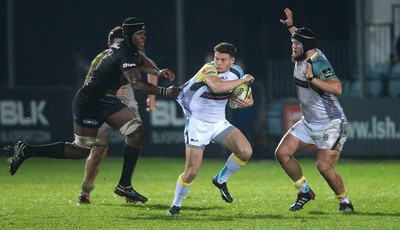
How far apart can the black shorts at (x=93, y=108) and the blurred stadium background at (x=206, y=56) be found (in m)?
8.69

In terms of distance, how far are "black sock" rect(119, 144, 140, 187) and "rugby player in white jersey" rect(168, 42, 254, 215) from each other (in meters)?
1.11

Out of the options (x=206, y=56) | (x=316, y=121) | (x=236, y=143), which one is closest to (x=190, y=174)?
(x=236, y=143)

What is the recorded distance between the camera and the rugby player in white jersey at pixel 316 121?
1484cm

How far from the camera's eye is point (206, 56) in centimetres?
2964

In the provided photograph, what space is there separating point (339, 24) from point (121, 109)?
48.8 feet

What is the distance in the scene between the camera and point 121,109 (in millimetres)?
15898

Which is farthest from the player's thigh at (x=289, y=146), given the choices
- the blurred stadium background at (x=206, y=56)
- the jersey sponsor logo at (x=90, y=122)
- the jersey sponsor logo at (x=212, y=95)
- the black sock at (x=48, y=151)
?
the blurred stadium background at (x=206, y=56)

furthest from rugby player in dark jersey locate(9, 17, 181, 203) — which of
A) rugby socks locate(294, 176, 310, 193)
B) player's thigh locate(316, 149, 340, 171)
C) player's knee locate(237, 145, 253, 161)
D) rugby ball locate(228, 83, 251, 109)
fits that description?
player's thigh locate(316, 149, 340, 171)

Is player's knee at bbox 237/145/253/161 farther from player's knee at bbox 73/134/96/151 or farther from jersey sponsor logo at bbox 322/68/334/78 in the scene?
player's knee at bbox 73/134/96/151

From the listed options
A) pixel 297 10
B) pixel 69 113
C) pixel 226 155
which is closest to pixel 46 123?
pixel 69 113

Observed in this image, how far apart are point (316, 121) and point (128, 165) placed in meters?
2.48

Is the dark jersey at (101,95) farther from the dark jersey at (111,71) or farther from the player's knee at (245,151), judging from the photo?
the player's knee at (245,151)

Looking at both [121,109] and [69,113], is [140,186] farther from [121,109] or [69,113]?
[69,113]

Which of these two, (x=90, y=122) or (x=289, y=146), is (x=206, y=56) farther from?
(x=289, y=146)
